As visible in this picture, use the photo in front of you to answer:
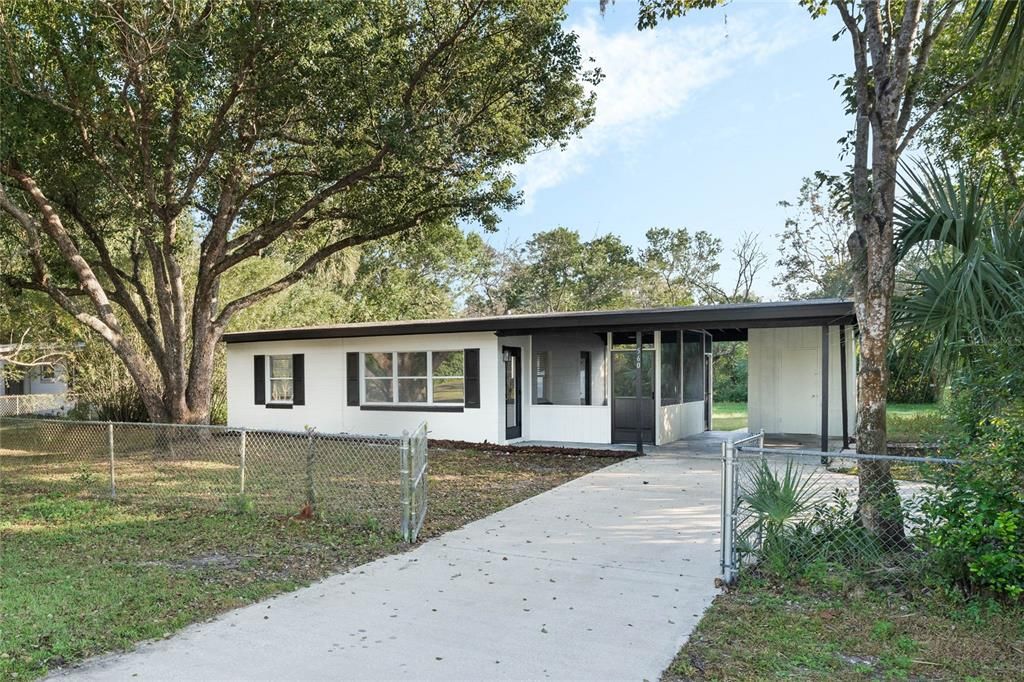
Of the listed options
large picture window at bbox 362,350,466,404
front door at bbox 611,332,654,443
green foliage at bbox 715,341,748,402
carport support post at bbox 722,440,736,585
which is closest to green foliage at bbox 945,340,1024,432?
carport support post at bbox 722,440,736,585

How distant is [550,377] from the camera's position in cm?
1534

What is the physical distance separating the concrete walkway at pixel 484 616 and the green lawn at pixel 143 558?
27cm

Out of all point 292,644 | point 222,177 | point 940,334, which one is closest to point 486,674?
point 292,644

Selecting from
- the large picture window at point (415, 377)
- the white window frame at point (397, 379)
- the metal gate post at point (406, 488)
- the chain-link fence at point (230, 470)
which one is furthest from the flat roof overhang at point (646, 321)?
the metal gate post at point (406, 488)

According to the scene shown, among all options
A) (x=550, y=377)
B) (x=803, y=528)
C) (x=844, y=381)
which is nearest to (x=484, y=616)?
(x=803, y=528)

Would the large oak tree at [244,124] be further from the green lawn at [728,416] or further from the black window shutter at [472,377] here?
the green lawn at [728,416]

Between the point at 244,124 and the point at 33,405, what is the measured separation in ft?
56.2

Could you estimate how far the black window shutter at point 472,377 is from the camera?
13941 mm

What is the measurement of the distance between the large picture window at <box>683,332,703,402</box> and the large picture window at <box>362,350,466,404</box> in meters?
4.71

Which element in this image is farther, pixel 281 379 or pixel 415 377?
pixel 281 379

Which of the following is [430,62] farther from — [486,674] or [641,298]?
[641,298]

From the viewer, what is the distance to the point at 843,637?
4.07 meters

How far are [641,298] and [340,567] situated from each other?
28.8 m

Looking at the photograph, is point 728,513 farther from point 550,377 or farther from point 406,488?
point 550,377
